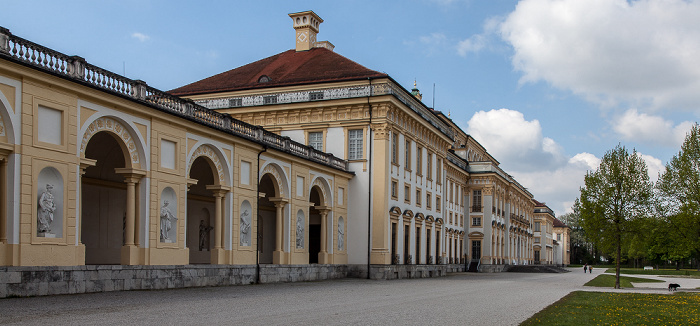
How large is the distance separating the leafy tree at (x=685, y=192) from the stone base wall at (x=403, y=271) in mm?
14522

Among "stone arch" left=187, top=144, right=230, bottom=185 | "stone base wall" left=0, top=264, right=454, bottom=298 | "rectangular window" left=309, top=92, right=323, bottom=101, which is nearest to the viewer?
"stone base wall" left=0, top=264, right=454, bottom=298

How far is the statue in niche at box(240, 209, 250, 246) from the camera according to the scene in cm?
Result: 2897

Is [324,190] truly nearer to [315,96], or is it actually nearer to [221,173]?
[315,96]

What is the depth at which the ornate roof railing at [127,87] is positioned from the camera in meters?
18.2

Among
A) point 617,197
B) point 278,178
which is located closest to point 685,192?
point 617,197

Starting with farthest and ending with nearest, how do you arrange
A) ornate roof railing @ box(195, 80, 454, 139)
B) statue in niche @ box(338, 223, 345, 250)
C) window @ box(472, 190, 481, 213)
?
window @ box(472, 190, 481, 213) → ornate roof railing @ box(195, 80, 454, 139) → statue in niche @ box(338, 223, 345, 250)

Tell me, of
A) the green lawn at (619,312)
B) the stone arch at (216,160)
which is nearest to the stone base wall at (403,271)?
the stone arch at (216,160)

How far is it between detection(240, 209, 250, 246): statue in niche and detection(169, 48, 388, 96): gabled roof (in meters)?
Answer: 12.8

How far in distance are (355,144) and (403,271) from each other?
800 cm

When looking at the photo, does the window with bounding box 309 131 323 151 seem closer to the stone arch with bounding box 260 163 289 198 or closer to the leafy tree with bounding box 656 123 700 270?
the stone arch with bounding box 260 163 289 198

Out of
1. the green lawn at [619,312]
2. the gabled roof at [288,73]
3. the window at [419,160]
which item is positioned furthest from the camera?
the window at [419,160]

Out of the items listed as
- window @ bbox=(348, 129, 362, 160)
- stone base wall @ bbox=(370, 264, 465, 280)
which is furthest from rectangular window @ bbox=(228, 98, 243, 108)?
stone base wall @ bbox=(370, 264, 465, 280)

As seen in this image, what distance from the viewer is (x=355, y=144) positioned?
40.4 metres

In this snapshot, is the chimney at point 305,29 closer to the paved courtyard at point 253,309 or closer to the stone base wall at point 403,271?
the stone base wall at point 403,271
